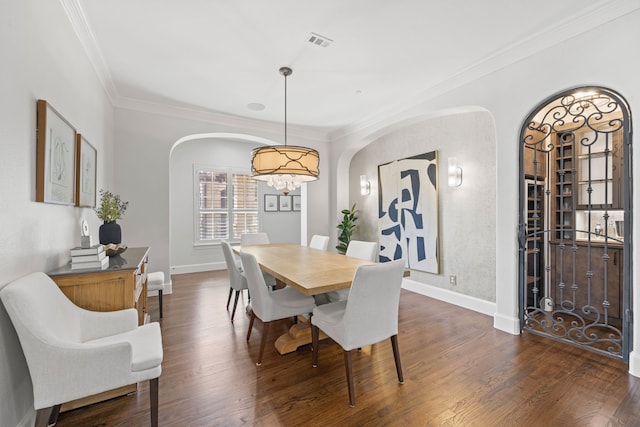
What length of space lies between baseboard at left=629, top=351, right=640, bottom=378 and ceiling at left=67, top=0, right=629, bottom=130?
8.46 ft

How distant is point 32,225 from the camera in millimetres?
1618

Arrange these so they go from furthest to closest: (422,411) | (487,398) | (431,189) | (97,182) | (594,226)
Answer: (431,189) → (594,226) → (97,182) → (487,398) → (422,411)

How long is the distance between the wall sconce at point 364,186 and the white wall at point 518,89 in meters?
1.73

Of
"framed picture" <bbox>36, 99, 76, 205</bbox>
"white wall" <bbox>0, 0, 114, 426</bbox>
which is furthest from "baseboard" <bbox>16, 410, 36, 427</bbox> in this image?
"framed picture" <bbox>36, 99, 76, 205</bbox>

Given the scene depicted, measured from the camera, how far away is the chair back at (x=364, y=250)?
320 centimetres

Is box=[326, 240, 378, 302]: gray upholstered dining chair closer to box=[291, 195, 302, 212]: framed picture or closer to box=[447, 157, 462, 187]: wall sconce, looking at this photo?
box=[447, 157, 462, 187]: wall sconce

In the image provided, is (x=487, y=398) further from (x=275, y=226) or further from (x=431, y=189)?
(x=275, y=226)

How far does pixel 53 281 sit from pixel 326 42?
8.96ft

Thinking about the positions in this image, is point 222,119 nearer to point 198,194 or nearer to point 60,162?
point 198,194

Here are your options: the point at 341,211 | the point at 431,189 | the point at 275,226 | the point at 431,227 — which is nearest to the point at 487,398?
the point at 431,227

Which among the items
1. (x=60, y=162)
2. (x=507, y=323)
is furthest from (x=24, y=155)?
(x=507, y=323)

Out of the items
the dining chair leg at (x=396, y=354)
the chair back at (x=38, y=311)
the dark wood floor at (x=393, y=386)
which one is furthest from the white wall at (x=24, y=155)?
the dining chair leg at (x=396, y=354)

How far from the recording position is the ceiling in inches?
85.4

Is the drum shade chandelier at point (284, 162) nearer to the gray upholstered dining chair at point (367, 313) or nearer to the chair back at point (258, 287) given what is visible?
the chair back at point (258, 287)
